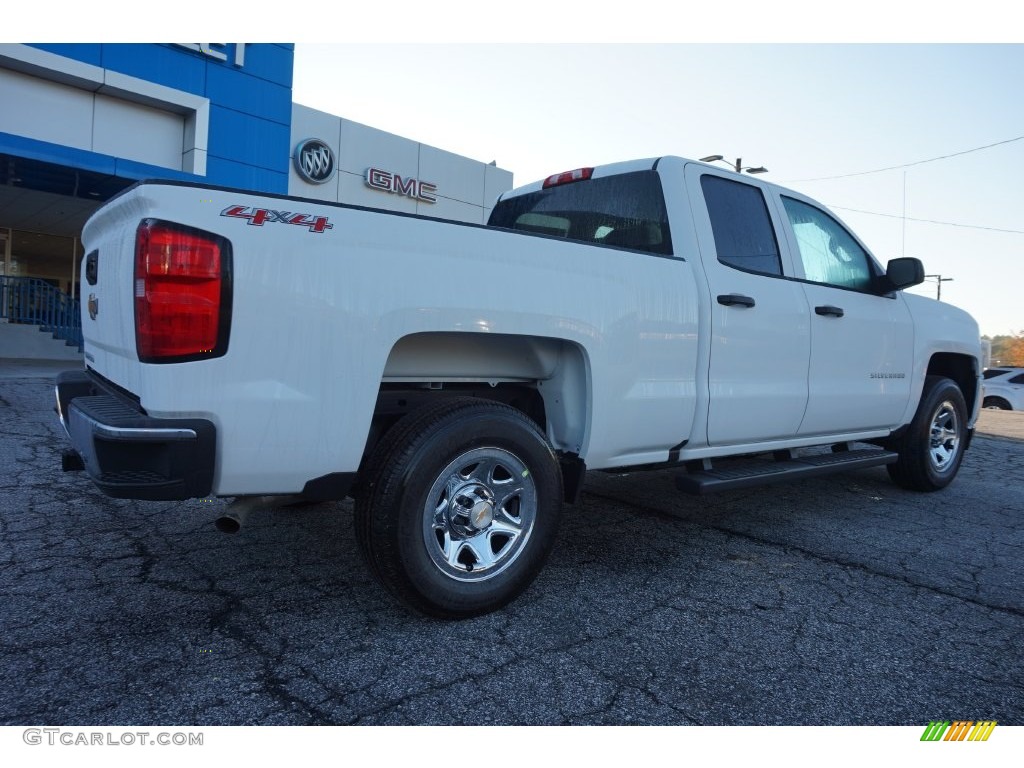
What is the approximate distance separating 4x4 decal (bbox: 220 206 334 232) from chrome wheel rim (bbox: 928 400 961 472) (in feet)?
16.7

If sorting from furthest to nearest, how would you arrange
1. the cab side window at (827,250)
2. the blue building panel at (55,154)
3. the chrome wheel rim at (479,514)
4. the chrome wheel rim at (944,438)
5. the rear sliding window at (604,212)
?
the blue building panel at (55,154) → the chrome wheel rim at (944,438) → the cab side window at (827,250) → the rear sliding window at (604,212) → the chrome wheel rim at (479,514)

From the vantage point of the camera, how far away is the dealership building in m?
13.7

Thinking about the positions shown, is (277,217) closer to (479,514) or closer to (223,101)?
(479,514)

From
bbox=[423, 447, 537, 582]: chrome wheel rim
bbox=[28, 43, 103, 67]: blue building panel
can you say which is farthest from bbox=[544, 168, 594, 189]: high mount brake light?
bbox=[28, 43, 103, 67]: blue building panel

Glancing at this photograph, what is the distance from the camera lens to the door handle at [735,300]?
3.63m

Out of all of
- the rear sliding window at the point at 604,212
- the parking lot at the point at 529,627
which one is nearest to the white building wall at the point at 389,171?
the rear sliding window at the point at 604,212

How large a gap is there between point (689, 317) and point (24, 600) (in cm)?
310

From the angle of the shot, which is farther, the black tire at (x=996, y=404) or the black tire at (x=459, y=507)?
the black tire at (x=996, y=404)

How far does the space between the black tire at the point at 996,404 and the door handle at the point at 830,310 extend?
17.3 meters

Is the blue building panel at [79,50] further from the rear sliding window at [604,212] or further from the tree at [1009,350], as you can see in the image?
the tree at [1009,350]

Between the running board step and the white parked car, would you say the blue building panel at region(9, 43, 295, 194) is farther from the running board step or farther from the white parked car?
the white parked car

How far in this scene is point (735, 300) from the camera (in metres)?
3.67

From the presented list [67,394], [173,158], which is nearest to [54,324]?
[173,158]

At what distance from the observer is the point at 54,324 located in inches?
641
